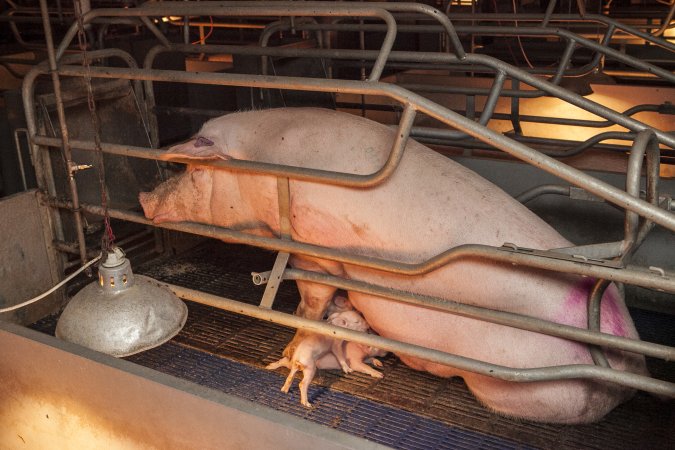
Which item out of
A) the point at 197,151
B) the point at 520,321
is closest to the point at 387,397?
the point at 520,321

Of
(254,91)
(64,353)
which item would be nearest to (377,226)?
(64,353)

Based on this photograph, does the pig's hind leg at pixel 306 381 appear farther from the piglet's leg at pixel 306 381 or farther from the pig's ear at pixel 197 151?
the pig's ear at pixel 197 151

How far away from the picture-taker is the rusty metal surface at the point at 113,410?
85.8 inches

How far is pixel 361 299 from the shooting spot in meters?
3.02

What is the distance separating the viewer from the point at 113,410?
8.39 feet

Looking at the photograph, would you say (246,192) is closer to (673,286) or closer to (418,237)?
(418,237)

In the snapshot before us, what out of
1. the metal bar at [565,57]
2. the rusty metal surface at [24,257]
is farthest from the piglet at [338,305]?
the metal bar at [565,57]

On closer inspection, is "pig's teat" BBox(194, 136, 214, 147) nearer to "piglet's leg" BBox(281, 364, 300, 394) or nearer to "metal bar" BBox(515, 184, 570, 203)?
"piglet's leg" BBox(281, 364, 300, 394)

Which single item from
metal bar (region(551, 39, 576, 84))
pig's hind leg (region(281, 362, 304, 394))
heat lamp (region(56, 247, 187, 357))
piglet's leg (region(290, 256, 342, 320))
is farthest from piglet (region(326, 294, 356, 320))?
metal bar (region(551, 39, 576, 84))

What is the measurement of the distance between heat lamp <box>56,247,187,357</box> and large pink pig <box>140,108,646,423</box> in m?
0.76

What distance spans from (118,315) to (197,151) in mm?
962

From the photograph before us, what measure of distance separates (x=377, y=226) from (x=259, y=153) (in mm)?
646

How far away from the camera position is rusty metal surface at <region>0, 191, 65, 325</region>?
3484 millimetres

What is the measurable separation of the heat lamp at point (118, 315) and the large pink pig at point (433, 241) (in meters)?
0.76
